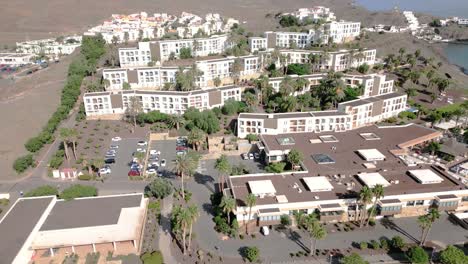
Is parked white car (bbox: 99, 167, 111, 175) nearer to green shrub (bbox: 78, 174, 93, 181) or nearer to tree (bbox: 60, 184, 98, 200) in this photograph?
green shrub (bbox: 78, 174, 93, 181)

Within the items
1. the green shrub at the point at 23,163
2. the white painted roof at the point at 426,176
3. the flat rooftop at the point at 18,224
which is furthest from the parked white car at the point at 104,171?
the white painted roof at the point at 426,176

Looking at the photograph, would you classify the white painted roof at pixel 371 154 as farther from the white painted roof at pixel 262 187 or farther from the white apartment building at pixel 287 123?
the white painted roof at pixel 262 187

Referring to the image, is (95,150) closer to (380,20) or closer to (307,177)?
(307,177)

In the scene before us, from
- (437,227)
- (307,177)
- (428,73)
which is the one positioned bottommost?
(437,227)

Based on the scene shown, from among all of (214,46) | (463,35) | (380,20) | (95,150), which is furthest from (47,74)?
(463,35)

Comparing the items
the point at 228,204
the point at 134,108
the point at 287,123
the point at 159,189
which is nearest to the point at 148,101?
the point at 134,108
